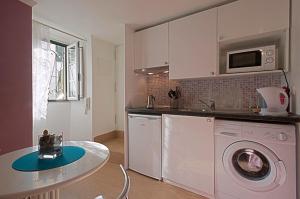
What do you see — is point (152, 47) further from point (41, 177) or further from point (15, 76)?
point (41, 177)

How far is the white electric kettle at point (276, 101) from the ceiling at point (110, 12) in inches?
48.1

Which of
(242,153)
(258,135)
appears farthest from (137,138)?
(258,135)

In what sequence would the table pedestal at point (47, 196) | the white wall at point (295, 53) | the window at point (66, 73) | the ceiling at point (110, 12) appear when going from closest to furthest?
the table pedestal at point (47, 196)
the white wall at point (295, 53)
the ceiling at point (110, 12)
the window at point (66, 73)

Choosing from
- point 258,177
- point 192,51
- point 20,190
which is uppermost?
point 192,51

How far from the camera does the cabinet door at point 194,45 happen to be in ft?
6.74

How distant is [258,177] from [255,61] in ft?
3.91

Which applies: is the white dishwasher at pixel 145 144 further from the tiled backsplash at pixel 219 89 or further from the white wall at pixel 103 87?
the white wall at pixel 103 87

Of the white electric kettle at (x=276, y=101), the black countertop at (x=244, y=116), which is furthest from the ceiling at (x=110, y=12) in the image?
the black countertop at (x=244, y=116)

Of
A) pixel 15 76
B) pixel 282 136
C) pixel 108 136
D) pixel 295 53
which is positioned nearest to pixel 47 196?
pixel 15 76

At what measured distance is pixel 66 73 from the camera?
3.43 m

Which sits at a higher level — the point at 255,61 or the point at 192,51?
the point at 192,51

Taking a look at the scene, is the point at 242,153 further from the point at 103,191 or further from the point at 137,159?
the point at 103,191

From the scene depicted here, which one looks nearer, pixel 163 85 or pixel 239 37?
pixel 239 37

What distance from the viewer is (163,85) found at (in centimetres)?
291
